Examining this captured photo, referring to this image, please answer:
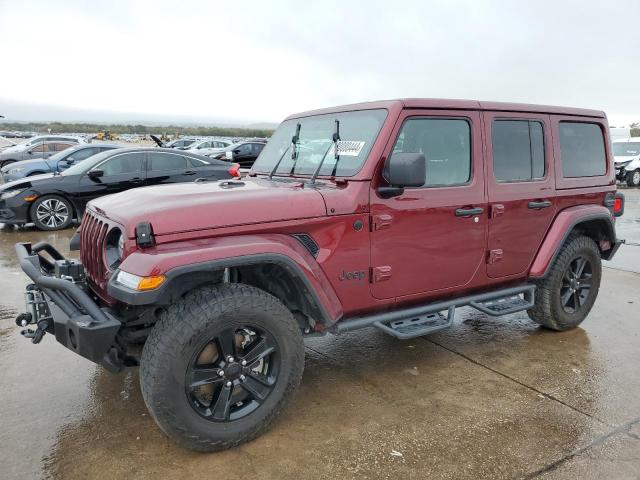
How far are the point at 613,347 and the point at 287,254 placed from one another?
3.14 metres

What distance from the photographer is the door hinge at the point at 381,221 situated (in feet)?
10.7

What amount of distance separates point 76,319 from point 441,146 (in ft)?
8.43

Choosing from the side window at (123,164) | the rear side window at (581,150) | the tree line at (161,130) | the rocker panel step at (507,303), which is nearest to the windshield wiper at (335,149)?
the rocker panel step at (507,303)

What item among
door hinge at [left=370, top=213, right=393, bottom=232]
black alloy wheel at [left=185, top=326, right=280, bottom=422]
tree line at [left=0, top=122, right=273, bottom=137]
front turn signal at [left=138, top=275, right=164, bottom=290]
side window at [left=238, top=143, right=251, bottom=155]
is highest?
tree line at [left=0, top=122, right=273, bottom=137]

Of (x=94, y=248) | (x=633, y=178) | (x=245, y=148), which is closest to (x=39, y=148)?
(x=245, y=148)

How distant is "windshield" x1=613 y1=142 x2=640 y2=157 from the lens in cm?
1962

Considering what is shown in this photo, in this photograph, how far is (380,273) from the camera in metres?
3.35

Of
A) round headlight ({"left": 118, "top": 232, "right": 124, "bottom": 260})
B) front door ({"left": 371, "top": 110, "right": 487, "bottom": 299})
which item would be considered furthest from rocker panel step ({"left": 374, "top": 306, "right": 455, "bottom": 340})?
round headlight ({"left": 118, "top": 232, "right": 124, "bottom": 260})

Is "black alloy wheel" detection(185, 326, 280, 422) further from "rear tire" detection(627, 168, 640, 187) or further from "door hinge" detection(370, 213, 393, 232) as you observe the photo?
"rear tire" detection(627, 168, 640, 187)

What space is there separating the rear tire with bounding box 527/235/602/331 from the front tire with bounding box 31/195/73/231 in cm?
804

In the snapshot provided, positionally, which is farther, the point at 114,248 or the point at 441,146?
the point at 441,146

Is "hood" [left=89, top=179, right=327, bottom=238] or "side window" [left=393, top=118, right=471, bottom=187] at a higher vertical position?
"side window" [left=393, top=118, right=471, bottom=187]

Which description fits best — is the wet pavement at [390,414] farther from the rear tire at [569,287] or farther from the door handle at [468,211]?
the door handle at [468,211]

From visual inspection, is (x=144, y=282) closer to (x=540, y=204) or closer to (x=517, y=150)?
(x=517, y=150)
